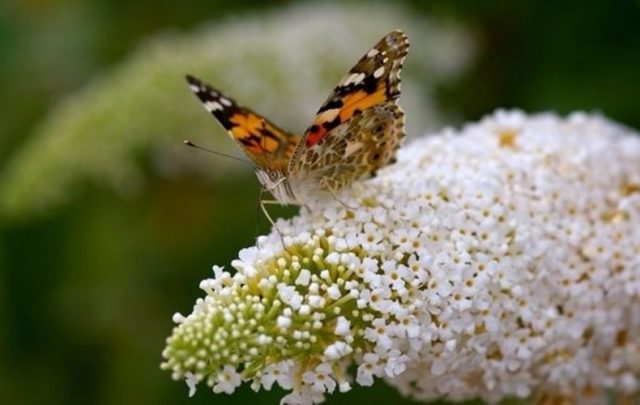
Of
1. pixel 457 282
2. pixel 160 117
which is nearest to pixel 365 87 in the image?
pixel 457 282

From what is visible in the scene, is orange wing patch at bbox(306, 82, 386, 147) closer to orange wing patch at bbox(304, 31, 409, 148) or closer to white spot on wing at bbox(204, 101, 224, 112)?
orange wing patch at bbox(304, 31, 409, 148)

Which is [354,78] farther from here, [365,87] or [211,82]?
[211,82]

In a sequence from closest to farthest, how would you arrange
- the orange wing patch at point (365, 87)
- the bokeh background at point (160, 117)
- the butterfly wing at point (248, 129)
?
the orange wing patch at point (365, 87), the butterfly wing at point (248, 129), the bokeh background at point (160, 117)

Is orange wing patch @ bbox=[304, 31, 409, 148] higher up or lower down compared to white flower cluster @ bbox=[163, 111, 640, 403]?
higher up

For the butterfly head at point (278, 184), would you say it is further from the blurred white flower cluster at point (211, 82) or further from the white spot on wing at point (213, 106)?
the blurred white flower cluster at point (211, 82)

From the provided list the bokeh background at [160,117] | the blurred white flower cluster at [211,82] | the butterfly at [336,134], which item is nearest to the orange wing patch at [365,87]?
the butterfly at [336,134]

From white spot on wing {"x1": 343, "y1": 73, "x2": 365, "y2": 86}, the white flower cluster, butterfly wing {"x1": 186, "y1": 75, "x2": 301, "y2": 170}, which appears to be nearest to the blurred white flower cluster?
the white flower cluster

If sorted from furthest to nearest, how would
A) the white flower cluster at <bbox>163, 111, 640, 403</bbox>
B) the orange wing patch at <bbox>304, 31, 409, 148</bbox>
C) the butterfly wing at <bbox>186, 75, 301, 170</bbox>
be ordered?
the butterfly wing at <bbox>186, 75, 301, 170</bbox>
the orange wing patch at <bbox>304, 31, 409, 148</bbox>
the white flower cluster at <bbox>163, 111, 640, 403</bbox>

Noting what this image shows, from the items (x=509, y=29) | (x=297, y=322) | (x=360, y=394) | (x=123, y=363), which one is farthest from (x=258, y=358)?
(x=509, y=29)
